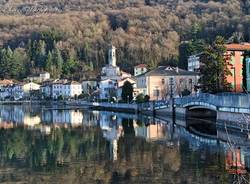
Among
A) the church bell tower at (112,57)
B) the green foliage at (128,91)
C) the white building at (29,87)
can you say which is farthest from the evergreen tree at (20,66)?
the green foliage at (128,91)

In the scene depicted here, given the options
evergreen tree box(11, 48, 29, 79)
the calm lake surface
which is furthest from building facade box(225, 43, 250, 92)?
evergreen tree box(11, 48, 29, 79)

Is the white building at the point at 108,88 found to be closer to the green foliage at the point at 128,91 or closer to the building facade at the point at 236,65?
the green foliage at the point at 128,91

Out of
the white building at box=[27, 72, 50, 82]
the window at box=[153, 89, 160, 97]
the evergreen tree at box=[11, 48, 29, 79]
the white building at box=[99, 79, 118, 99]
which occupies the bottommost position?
the window at box=[153, 89, 160, 97]


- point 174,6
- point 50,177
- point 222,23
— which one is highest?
point 174,6

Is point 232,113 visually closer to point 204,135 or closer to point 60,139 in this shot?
point 204,135

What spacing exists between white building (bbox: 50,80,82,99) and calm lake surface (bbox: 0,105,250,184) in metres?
72.9

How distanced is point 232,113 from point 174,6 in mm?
124728

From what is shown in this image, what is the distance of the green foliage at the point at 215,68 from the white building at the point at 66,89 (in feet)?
218

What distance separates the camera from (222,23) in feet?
360

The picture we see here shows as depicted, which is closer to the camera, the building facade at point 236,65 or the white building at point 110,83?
the building facade at point 236,65

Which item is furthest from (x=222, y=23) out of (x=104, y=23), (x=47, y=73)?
(x=104, y=23)

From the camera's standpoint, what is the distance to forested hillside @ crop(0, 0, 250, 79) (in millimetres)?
111356

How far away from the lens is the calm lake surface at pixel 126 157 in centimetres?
1895

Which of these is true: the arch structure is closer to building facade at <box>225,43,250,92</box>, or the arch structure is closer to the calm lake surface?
the calm lake surface
